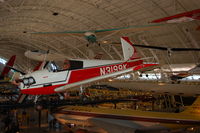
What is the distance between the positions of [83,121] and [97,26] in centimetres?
1663

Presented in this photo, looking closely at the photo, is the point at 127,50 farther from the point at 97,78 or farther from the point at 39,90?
the point at 39,90

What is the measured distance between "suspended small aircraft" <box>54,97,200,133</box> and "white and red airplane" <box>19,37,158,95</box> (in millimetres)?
3401

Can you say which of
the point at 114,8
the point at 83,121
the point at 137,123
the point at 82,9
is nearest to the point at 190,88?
the point at 137,123

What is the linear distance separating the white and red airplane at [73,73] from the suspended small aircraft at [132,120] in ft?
11.2

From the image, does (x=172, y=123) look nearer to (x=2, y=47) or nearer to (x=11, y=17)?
(x=11, y=17)

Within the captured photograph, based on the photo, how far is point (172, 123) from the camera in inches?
341

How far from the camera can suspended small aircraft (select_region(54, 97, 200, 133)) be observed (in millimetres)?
8594

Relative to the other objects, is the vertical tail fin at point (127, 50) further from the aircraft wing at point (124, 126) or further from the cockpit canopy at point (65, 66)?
the aircraft wing at point (124, 126)

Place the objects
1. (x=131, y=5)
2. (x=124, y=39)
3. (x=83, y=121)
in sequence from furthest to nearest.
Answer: (x=131, y=5) < (x=83, y=121) < (x=124, y=39)

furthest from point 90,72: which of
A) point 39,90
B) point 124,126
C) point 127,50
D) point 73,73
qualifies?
point 124,126

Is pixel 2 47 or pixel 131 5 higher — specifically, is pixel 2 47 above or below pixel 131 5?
above

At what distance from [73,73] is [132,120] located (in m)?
4.74

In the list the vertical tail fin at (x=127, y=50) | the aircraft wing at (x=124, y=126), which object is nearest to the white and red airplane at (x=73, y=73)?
the vertical tail fin at (x=127, y=50)

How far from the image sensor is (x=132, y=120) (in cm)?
898
